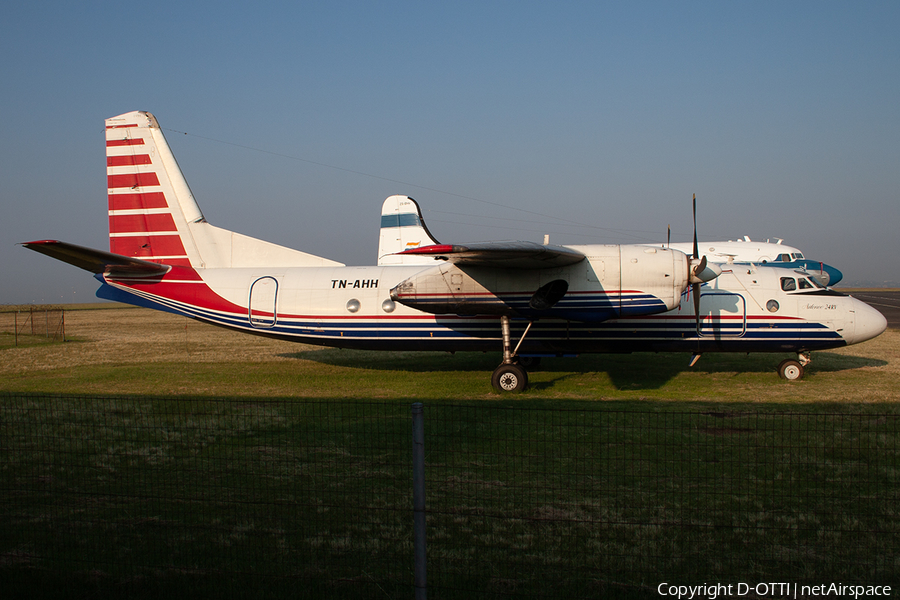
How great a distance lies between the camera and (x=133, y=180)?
16.4m

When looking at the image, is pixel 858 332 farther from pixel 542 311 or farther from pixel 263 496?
pixel 263 496

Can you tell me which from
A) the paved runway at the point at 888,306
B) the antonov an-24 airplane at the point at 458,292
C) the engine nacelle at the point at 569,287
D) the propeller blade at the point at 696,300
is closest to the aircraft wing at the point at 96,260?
the antonov an-24 airplane at the point at 458,292

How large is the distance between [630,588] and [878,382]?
13220mm

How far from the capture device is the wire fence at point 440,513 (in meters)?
4.89

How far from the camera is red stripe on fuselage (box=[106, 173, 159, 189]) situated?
16.4 metres

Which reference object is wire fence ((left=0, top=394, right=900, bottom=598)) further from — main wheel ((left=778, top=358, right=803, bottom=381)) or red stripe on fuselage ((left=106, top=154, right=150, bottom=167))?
red stripe on fuselage ((left=106, top=154, right=150, bottom=167))

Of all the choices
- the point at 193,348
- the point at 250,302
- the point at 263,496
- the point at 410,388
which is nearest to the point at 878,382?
the point at 410,388

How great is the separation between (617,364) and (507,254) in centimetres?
796

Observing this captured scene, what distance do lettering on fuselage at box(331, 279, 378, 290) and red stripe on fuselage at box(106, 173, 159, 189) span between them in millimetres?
6055

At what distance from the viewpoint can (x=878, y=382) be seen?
14242mm

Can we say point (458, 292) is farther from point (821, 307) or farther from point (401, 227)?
point (401, 227)

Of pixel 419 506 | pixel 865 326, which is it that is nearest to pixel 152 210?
pixel 419 506

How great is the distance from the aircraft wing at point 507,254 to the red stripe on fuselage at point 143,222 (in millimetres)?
8753

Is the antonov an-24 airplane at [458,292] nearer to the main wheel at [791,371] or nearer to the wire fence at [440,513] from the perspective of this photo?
the main wheel at [791,371]
